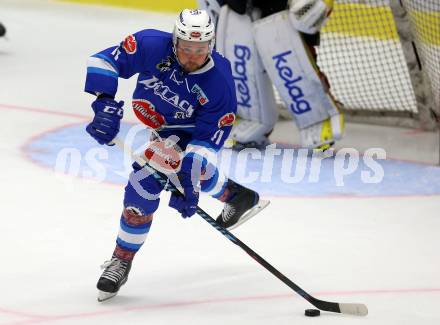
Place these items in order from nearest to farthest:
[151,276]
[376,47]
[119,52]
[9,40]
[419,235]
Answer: [119,52] < [151,276] < [419,235] < [376,47] < [9,40]

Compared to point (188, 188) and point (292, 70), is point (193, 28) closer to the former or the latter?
point (188, 188)

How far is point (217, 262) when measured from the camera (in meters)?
4.02

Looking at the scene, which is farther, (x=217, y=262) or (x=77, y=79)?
(x=77, y=79)

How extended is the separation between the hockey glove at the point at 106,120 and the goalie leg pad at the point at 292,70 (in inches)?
87.5

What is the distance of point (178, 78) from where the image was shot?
Result: 3.51 m

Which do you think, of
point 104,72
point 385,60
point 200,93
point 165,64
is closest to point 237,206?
point 200,93

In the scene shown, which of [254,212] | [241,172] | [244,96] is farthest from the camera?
[244,96]

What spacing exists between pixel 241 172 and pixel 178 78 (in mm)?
1785

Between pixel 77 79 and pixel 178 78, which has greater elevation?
pixel 178 78

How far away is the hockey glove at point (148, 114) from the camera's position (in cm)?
367

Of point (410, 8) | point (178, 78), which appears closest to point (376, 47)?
point (410, 8)

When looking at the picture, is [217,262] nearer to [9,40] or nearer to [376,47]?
[376,47]

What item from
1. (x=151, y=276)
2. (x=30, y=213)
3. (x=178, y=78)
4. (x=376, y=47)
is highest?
(x=178, y=78)

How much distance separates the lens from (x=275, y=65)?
5.53m
